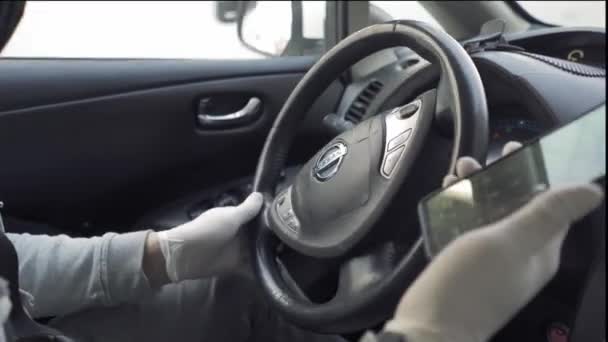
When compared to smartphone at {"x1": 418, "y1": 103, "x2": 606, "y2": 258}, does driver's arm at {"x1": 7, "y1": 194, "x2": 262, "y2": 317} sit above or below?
below

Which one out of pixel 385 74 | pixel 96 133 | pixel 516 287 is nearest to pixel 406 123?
pixel 516 287

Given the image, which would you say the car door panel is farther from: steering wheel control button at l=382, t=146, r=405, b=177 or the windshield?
steering wheel control button at l=382, t=146, r=405, b=177

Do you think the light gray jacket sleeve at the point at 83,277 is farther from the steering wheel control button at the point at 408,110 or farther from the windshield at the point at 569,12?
the windshield at the point at 569,12

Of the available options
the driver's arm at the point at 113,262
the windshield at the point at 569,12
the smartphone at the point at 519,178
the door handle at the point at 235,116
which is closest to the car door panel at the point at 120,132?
the door handle at the point at 235,116

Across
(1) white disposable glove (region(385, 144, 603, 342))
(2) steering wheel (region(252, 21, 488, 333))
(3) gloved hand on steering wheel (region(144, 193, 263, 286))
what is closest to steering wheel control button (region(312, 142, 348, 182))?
(2) steering wheel (region(252, 21, 488, 333))

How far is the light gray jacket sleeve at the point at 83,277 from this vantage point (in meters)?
0.94

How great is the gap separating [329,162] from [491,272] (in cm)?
50

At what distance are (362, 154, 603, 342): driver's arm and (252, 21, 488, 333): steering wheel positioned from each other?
0.21 metres

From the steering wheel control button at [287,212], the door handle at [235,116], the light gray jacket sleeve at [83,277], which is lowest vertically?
the door handle at [235,116]

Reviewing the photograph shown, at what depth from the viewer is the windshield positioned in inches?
Result: 48.0

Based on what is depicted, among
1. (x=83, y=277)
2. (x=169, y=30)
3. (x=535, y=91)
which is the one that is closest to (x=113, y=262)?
(x=83, y=277)

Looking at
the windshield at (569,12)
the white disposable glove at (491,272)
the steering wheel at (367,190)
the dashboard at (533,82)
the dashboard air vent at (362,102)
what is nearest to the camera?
the white disposable glove at (491,272)

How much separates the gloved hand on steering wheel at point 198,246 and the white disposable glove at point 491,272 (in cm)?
55

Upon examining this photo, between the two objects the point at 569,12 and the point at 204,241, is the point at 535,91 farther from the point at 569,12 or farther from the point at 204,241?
the point at 569,12
